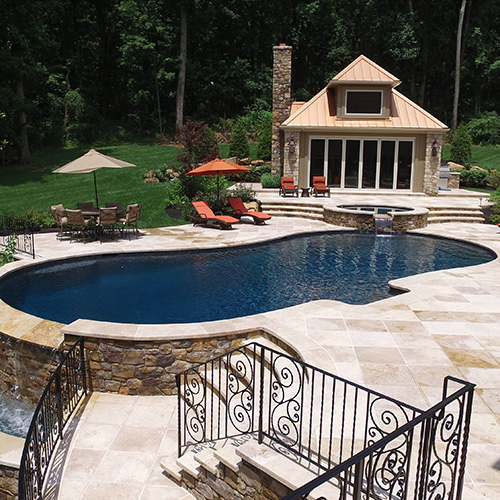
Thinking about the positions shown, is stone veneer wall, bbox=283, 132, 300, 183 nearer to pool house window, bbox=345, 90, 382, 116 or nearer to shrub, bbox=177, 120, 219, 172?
pool house window, bbox=345, 90, 382, 116

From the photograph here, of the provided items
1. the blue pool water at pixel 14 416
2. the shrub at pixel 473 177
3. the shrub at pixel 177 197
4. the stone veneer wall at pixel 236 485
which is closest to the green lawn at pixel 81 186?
the shrub at pixel 177 197

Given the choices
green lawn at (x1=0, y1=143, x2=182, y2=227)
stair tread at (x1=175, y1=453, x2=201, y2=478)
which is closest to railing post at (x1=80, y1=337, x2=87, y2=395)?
stair tread at (x1=175, y1=453, x2=201, y2=478)

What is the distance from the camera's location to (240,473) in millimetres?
4559

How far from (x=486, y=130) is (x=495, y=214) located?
→ 64.4 feet

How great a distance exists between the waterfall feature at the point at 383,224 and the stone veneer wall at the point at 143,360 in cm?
1059

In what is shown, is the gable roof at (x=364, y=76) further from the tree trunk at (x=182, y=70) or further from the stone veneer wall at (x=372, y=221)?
the tree trunk at (x=182, y=70)

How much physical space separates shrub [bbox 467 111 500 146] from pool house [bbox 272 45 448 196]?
48.4 ft

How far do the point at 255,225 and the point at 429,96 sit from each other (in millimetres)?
31628

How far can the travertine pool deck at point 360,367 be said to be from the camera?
207 inches

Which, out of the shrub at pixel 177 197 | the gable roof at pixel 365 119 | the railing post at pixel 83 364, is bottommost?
the railing post at pixel 83 364

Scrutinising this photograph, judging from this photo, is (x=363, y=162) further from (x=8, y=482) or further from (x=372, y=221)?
(x=8, y=482)

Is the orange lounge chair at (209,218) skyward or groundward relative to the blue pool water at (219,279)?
skyward

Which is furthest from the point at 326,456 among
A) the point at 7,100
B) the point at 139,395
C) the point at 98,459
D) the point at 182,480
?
the point at 7,100

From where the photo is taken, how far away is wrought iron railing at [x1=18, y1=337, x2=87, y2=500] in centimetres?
508
